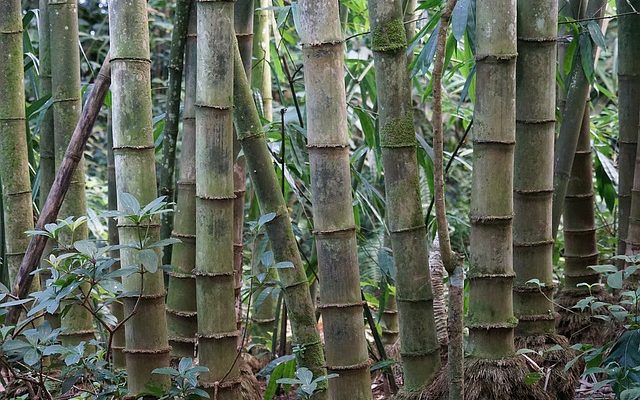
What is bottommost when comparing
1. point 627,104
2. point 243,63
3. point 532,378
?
point 532,378

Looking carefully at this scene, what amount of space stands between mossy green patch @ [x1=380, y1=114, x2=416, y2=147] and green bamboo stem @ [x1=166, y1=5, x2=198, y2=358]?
595mm

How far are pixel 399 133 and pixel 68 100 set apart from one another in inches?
42.0

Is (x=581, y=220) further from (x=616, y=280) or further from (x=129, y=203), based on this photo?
(x=129, y=203)

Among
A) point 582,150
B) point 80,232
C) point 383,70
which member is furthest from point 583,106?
point 80,232

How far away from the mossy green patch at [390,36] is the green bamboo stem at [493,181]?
189 mm

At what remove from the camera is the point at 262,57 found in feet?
9.43

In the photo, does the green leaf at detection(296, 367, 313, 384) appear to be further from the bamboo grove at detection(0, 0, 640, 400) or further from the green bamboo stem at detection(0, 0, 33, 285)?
the green bamboo stem at detection(0, 0, 33, 285)

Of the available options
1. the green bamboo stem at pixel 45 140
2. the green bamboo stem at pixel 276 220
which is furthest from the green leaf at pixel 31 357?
the green bamboo stem at pixel 45 140

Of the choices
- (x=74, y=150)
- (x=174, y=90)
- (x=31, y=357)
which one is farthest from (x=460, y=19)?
(x=31, y=357)

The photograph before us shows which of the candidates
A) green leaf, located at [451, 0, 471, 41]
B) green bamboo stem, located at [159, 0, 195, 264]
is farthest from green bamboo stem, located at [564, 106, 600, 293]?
green bamboo stem, located at [159, 0, 195, 264]

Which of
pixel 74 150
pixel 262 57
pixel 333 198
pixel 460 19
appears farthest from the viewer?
pixel 262 57

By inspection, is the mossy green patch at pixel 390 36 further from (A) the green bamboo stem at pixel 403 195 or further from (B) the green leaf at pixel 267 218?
(B) the green leaf at pixel 267 218

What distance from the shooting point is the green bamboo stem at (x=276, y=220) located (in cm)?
207

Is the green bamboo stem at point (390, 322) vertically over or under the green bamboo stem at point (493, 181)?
under
